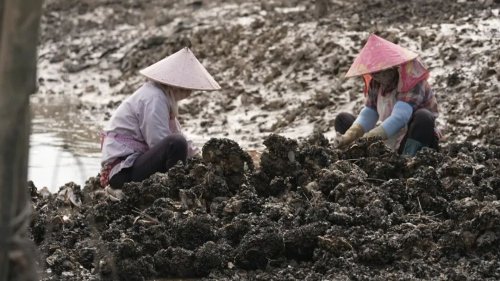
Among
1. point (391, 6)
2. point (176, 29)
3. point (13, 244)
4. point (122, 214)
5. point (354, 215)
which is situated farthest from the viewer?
point (176, 29)

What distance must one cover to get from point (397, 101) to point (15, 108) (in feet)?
13.7

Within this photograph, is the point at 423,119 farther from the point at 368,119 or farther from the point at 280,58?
the point at 280,58

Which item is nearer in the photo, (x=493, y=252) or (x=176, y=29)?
(x=493, y=252)

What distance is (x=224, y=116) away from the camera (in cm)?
1046

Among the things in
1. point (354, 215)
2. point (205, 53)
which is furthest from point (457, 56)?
point (354, 215)

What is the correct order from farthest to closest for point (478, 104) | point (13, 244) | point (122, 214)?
point (478, 104), point (122, 214), point (13, 244)

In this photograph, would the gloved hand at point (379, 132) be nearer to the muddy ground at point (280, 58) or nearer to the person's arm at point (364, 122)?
the person's arm at point (364, 122)

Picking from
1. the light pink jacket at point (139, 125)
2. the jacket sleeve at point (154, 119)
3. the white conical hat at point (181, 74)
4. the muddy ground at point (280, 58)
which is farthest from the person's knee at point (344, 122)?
the jacket sleeve at point (154, 119)

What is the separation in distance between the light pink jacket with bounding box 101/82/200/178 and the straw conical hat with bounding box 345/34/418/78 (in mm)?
1245

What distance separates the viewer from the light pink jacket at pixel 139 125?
564 centimetres

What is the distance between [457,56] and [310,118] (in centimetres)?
166

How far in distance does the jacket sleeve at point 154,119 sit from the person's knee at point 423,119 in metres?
1.66

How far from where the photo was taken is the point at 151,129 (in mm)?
5648

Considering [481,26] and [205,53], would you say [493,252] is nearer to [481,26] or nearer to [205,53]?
[481,26]
